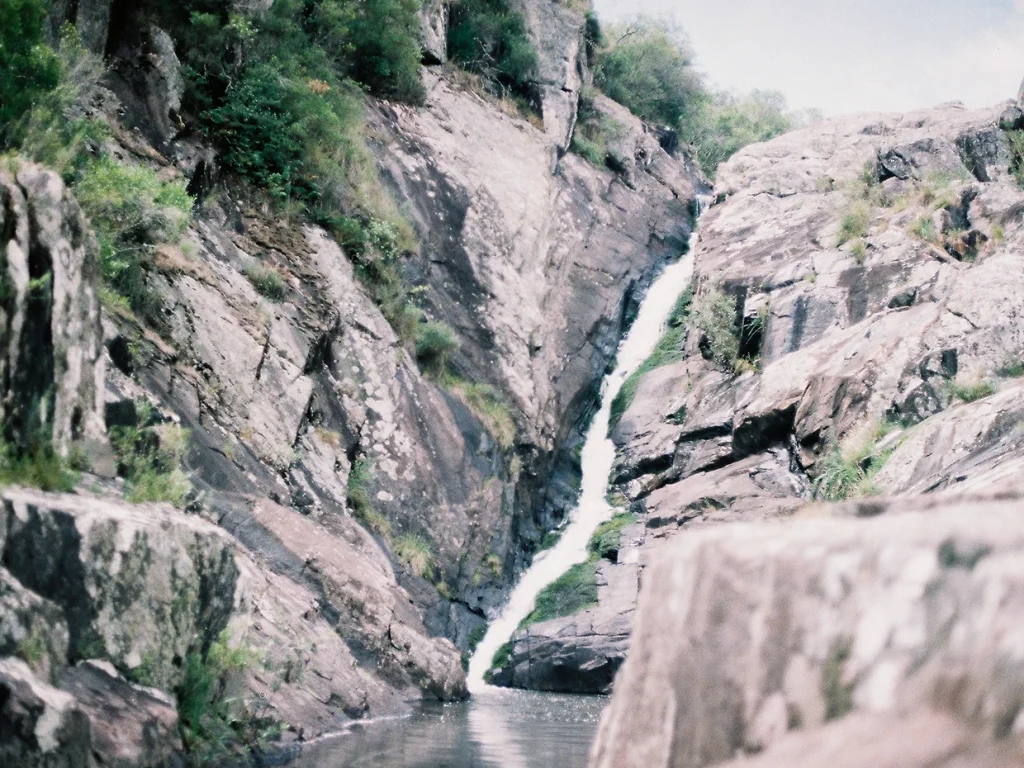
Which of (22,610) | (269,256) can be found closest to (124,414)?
(22,610)

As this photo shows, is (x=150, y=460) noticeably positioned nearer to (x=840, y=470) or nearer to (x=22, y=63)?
(x=22, y=63)

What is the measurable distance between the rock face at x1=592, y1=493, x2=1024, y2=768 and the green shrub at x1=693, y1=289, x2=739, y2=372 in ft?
75.5

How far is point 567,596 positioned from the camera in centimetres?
2025

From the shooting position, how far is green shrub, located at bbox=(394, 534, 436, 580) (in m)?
17.0

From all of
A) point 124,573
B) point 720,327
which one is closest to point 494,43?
point 720,327

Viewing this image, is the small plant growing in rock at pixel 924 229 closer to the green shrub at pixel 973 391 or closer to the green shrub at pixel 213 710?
the green shrub at pixel 973 391

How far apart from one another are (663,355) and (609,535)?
27.8ft

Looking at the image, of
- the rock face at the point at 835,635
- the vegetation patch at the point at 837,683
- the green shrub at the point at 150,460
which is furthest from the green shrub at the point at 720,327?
the vegetation patch at the point at 837,683

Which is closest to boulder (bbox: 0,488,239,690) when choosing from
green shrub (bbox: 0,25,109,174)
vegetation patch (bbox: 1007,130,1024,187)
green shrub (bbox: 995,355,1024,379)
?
green shrub (bbox: 0,25,109,174)

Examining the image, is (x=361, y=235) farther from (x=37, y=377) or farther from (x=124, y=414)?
(x=37, y=377)

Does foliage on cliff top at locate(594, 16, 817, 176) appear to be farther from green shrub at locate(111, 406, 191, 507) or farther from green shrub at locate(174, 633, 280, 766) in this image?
green shrub at locate(174, 633, 280, 766)

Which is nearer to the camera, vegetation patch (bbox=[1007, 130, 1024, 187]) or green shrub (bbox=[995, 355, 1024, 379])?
green shrub (bbox=[995, 355, 1024, 379])

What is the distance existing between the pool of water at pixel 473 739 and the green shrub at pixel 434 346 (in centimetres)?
756

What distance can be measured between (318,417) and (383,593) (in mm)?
3659
